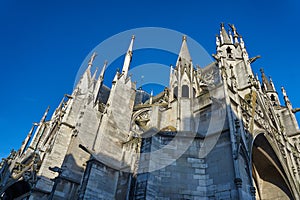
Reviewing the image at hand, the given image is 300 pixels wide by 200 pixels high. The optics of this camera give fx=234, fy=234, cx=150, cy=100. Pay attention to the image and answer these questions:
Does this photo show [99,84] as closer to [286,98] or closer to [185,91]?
[185,91]

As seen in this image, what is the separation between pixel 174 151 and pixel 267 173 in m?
6.92

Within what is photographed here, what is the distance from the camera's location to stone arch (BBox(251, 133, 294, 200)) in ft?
38.6

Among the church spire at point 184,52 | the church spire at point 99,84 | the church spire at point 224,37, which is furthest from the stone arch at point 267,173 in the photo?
the church spire at point 99,84

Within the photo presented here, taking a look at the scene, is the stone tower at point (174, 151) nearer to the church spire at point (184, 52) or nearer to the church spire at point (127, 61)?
the church spire at point (127, 61)

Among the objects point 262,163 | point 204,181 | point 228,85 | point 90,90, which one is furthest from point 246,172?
point 90,90

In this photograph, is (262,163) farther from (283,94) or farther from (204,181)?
(283,94)

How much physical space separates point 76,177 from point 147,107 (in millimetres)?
6491

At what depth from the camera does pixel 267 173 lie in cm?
1237

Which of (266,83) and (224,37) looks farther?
(266,83)

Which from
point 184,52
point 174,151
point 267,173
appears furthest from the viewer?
point 184,52

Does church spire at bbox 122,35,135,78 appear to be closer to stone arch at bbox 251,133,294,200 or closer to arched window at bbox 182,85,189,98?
arched window at bbox 182,85,189,98

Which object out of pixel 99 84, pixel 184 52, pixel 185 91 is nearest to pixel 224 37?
pixel 184 52

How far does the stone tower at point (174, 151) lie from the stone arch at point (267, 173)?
0.15ft

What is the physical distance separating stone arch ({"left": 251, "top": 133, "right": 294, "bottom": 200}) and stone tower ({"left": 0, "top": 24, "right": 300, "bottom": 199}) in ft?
0.15
